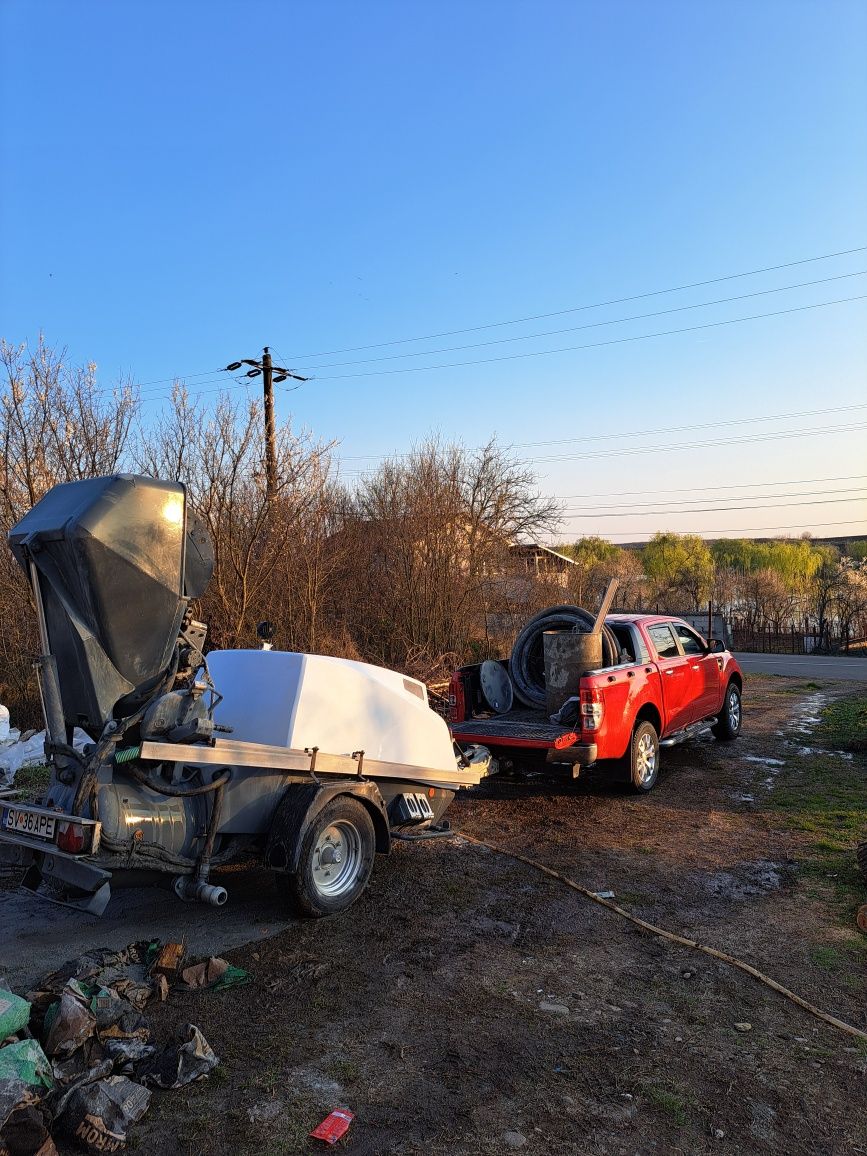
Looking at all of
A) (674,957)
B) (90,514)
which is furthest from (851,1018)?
(90,514)

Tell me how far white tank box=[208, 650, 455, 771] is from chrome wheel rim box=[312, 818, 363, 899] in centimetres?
52

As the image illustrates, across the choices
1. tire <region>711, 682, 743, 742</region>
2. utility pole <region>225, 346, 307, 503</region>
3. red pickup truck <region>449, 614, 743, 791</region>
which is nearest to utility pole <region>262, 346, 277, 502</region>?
utility pole <region>225, 346, 307, 503</region>

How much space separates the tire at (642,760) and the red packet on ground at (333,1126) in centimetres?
561

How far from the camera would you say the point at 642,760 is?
28.2ft

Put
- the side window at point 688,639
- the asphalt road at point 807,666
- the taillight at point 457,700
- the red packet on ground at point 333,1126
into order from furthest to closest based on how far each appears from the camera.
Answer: the asphalt road at point 807,666 < the side window at point 688,639 < the taillight at point 457,700 < the red packet on ground at point 333,1126

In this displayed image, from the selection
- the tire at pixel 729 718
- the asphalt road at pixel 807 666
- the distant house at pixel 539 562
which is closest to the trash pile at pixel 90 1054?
the tire at pixel 729 718

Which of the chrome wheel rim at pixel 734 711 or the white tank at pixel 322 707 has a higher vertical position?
the white tank at pixel 322 707

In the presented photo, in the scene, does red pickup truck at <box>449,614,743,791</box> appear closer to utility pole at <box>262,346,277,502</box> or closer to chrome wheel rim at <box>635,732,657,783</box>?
chrome wheel rim at <box>635,732,657,783</box>

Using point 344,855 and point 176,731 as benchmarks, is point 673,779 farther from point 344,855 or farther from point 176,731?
point 176,731

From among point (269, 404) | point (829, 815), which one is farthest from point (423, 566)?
point (829, 815)

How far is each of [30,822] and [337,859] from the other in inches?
75.5

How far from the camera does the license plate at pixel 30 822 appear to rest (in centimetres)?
431

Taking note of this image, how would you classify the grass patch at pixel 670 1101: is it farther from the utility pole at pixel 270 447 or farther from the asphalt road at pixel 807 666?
the asphalt road at pixel 807 666

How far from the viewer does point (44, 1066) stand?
329 centimetres
